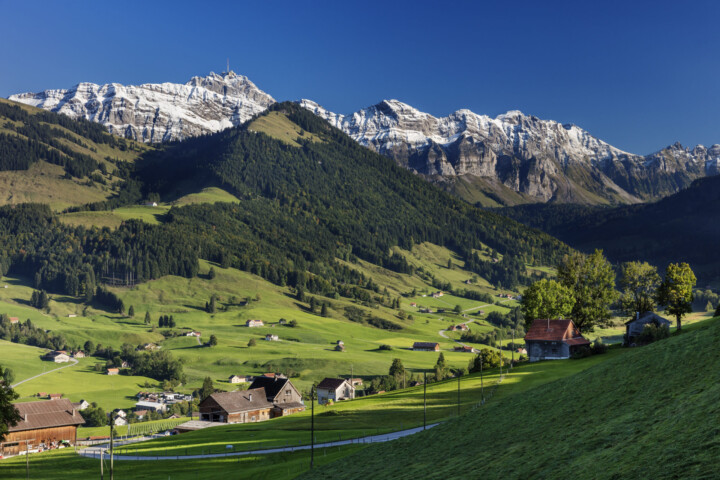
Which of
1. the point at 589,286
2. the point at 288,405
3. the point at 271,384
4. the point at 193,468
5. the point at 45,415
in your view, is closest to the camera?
the point at 193,468

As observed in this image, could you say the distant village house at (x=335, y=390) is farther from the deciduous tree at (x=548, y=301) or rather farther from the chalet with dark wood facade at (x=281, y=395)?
the deciduous tree at (x=548, y=301)

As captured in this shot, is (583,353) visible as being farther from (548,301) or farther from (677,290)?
(677,290)

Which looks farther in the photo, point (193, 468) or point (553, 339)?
point (553, 339)

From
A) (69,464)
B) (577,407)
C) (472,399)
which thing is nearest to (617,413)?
(577,407)

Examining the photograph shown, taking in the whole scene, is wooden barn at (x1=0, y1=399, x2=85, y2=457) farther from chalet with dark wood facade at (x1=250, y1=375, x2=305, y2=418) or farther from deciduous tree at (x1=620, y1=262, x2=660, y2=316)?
deciduous tree at (x1=620, y1=262, x2=660, y2=316)

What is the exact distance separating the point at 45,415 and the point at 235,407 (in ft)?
114

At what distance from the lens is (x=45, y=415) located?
326 feet

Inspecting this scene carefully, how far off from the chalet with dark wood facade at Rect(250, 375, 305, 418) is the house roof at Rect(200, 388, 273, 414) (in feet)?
7.88

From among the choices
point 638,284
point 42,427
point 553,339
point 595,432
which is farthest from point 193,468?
point 638,284

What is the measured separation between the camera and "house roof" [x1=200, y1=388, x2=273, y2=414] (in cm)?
11575

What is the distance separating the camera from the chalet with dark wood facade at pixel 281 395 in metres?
126

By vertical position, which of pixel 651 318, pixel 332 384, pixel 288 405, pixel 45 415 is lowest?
pixel 288 405

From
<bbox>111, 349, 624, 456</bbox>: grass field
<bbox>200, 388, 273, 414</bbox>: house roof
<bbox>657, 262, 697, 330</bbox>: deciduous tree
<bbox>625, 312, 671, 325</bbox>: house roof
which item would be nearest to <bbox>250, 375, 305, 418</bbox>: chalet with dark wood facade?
<bbox>200, 388, 273, 414</bbox>: house roof

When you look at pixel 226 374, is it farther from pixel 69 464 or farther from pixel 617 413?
pixel 617 413
